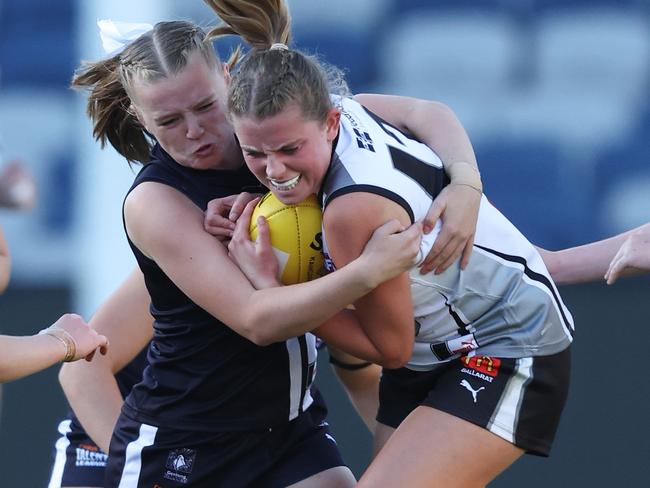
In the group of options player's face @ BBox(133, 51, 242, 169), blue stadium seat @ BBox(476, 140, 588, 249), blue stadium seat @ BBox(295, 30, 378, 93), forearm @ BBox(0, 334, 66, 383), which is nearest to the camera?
forearm @ BBox(0, 334, 66, 383)

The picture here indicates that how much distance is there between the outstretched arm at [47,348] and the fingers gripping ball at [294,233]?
1.82ft

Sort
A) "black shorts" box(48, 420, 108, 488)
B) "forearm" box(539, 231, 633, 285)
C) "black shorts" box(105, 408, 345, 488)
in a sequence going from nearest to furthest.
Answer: "black shorts" box(105, 408, 345, 488), "forearm" box(539, 231, 633, 285), "black shorts" box(48, 420, 108, 488)

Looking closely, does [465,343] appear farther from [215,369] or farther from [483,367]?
[215,369]

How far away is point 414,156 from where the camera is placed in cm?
336

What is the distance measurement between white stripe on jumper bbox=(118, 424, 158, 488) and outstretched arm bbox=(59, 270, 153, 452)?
A: 257 millimetres

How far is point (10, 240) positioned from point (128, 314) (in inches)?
82.1

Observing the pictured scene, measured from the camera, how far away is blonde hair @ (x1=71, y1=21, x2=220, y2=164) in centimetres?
341

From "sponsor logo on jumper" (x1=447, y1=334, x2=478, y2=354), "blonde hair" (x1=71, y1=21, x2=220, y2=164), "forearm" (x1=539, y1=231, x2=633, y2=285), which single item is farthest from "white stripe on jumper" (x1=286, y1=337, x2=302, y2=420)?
"forearm" (x1=539, y1=231, x2=633, y2=285)

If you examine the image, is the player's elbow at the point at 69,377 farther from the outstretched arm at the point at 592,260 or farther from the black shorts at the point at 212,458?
the outstretched arm at the point at 592,260

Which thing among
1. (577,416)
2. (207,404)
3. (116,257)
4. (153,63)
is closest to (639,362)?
(577,416)

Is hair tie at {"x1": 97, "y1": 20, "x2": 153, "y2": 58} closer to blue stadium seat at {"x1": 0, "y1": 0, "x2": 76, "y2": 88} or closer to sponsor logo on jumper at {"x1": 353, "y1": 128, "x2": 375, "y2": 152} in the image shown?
sponsor logo on jumper at {"x1": 353, "y1": 128, "x2": 375, "y2": 152}

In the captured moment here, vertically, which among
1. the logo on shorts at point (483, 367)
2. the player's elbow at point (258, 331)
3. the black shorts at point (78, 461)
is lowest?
the black shorts at point (78, 461)

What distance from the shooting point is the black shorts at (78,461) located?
4.26 m

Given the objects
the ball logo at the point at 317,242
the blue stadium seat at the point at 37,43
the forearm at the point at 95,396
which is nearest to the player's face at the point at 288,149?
the ball logo at the point at 317,242
